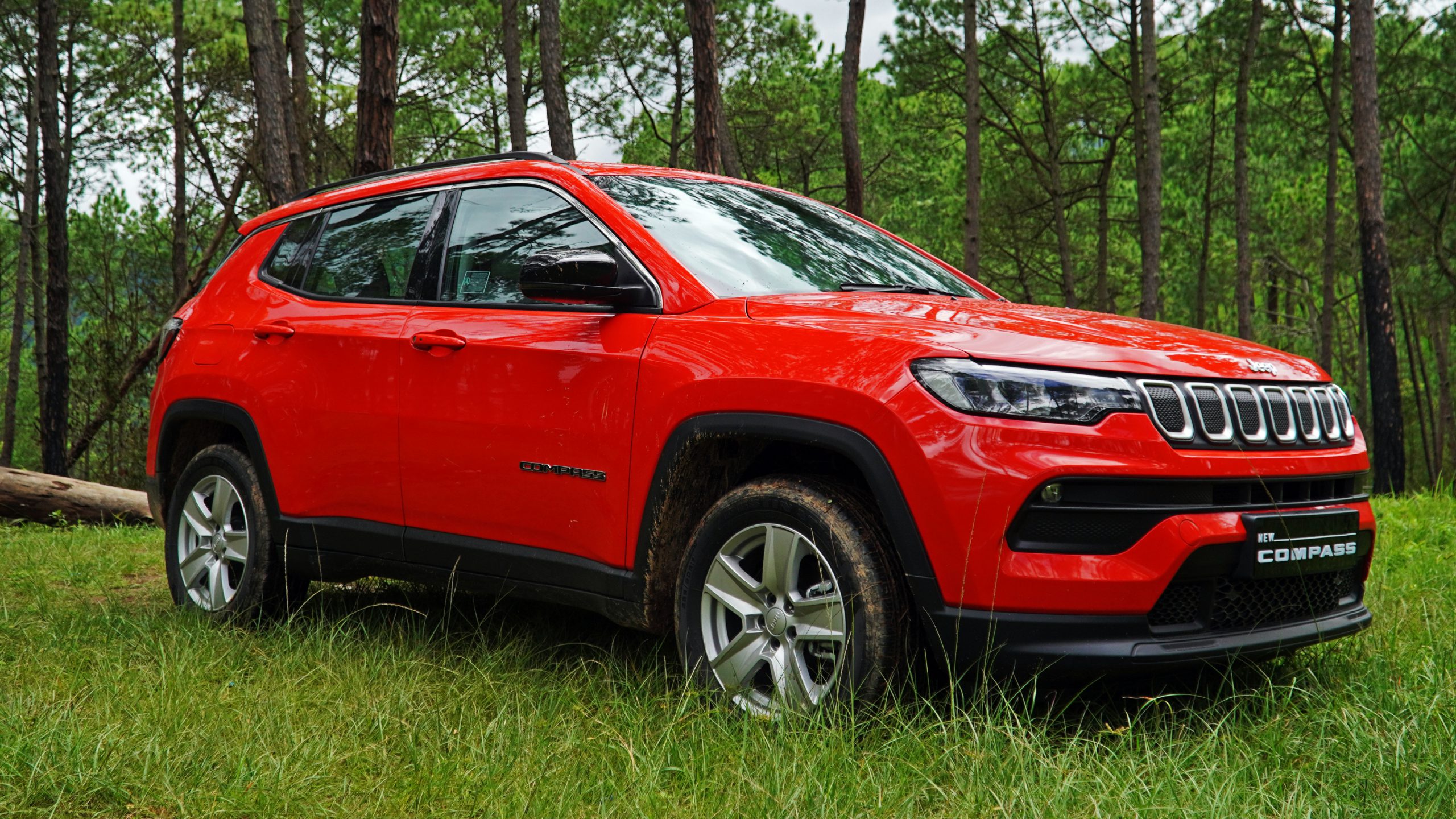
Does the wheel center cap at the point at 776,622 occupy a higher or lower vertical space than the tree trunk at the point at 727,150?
lower

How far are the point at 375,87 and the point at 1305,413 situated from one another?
772cm

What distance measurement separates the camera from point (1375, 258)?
47.8 ft

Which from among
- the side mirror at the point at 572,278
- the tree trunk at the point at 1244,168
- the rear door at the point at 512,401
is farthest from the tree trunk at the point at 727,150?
the side mirror at the point at 572,278

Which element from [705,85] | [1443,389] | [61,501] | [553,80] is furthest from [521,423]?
[1443,389]

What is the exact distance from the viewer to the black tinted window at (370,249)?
14.3ft

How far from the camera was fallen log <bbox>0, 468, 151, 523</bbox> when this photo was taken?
9.34m

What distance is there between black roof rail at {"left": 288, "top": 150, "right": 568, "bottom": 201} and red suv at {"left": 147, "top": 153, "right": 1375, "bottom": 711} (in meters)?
0.05

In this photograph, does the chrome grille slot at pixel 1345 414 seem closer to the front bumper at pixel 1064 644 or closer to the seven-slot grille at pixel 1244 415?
the seven-slot grille at pixel 1244 415

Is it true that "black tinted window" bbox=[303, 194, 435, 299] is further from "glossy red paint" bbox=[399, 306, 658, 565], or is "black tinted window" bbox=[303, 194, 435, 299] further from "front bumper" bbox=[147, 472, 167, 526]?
"front bumper" bbox=[147, 472, 167, 526]

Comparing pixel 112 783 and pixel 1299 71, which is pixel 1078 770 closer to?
pixel 112 783

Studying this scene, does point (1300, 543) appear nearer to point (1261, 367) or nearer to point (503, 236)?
point (1261, 367)

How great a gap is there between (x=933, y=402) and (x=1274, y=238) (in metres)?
33.1

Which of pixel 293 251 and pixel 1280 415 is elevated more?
pixel 293 251

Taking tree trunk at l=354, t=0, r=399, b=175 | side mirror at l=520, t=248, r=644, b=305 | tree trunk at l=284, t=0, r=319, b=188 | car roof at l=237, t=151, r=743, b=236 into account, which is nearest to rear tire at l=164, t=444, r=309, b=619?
car roof at l=237, t=151, r=743, b=236
